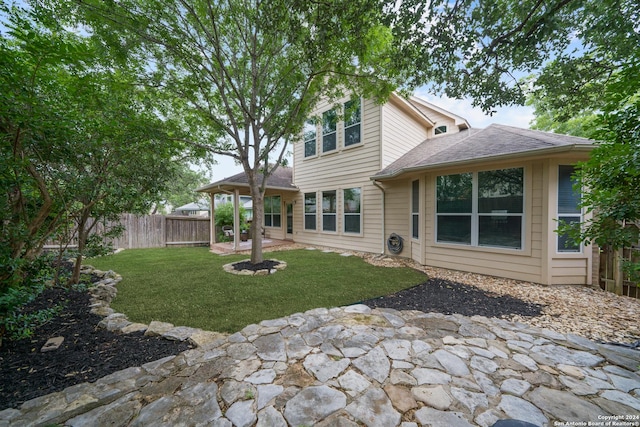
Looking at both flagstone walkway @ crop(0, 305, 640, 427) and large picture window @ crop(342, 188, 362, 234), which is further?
large picture window @ crop(342, 188, 362, 234)

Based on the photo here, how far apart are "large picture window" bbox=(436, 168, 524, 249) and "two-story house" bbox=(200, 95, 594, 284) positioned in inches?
0.7

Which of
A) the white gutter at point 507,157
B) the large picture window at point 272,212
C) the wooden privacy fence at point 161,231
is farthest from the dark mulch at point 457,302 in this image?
the wooden privacy fence at point 161,231

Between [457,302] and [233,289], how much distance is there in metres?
3.92

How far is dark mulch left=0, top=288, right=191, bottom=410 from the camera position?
1.88 m

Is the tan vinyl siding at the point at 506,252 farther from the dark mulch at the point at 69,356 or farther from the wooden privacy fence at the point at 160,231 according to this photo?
the wooden privacy fence at the point at 160,231

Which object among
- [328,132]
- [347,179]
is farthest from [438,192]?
[328,132]

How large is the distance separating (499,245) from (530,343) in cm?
316

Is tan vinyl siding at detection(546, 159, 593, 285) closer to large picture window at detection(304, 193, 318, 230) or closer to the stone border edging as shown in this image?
the stone border edging

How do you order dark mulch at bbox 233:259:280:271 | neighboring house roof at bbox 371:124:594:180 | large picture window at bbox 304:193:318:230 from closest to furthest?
neighboring house roof at bbox 371:124:594:180 → dark mulch at bbox 233:259:280:271 → large picture window at bbox 304:193:318:230

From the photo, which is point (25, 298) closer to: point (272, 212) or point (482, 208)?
point (482, 208)

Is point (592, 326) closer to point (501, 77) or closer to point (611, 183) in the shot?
point (611, 183)

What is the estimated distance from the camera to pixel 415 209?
682 centimetres

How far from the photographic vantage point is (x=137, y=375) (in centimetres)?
200

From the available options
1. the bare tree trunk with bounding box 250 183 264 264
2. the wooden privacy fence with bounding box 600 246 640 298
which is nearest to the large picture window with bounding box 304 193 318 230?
the bare tree trunk with bounding box 250 183 264 264
